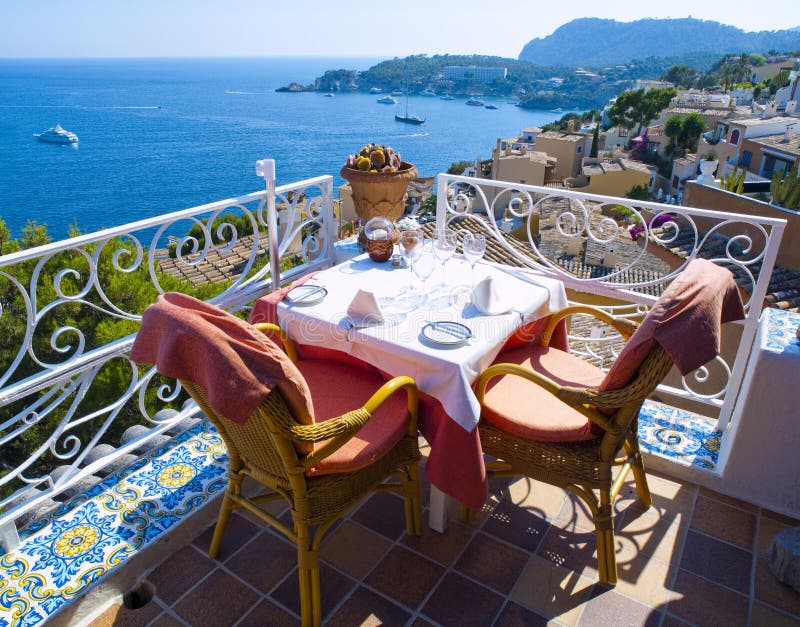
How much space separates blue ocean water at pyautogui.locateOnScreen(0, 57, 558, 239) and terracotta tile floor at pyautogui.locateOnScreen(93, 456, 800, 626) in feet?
77.6

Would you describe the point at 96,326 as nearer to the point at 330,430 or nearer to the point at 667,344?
the point at 330,430

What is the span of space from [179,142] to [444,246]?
6267 cm

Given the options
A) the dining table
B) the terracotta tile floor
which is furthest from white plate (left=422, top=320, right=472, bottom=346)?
the terracotta tile floor

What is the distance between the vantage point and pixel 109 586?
1968 millimetres

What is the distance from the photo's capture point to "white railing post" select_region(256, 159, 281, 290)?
2.85 metres

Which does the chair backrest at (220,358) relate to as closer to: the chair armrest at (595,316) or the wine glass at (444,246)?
the wine glass at (444,246)

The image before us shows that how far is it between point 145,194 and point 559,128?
118ft

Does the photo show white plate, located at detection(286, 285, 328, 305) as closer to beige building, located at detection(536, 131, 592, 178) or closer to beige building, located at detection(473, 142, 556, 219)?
beige building, located at detection(473, 142, 556, 219)

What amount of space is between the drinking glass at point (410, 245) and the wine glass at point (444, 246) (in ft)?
0.32

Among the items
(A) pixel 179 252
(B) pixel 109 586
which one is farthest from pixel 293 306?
(B) pixel 109 586

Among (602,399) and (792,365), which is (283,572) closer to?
(602,399)

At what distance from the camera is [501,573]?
2096 mm

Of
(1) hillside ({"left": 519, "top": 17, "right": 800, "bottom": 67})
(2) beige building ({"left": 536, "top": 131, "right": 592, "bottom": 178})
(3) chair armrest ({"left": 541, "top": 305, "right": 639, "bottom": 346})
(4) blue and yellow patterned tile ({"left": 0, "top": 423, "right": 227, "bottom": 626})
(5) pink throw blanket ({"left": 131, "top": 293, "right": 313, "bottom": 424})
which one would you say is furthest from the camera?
(1) hillside ({"left": 519, "top": 17, "right": 800, "bottom": 67})

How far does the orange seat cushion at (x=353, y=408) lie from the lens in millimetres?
1804
